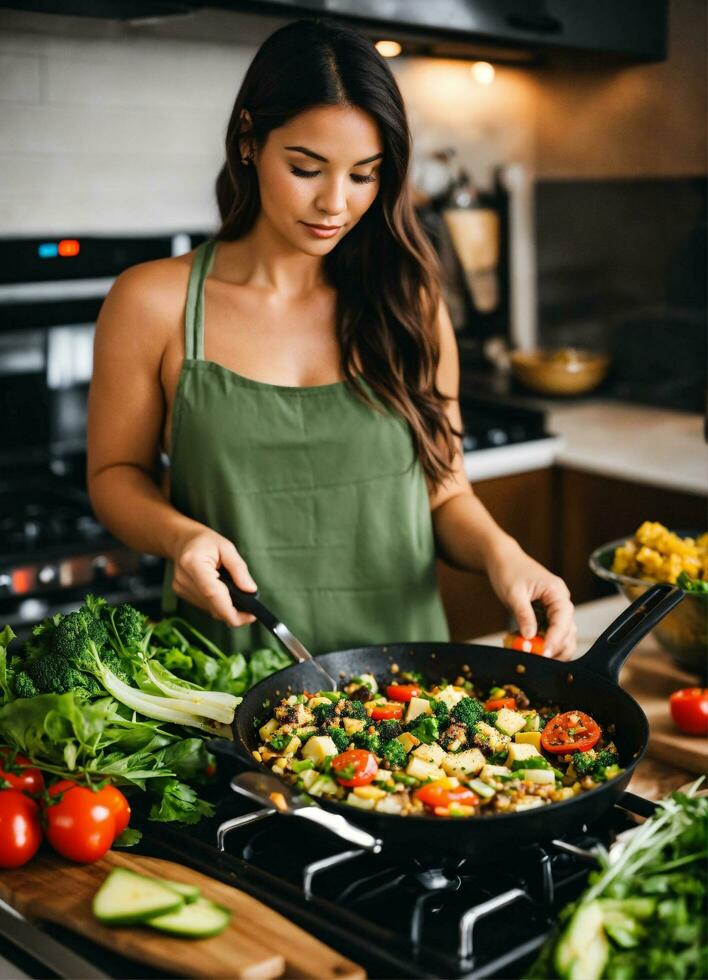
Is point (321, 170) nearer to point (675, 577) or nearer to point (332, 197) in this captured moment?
point (332, 197)

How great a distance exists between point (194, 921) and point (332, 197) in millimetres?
930

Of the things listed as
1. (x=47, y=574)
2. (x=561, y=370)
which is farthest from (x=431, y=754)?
(x=561, y=370)

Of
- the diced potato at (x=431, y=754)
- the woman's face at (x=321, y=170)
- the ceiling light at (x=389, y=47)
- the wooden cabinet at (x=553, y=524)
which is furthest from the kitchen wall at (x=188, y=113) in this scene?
the diced potato at (x=431, y=754)

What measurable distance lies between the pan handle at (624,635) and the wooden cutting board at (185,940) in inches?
19.5

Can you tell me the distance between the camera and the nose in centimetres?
153

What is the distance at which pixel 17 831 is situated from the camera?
1148 mm

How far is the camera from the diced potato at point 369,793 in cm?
112

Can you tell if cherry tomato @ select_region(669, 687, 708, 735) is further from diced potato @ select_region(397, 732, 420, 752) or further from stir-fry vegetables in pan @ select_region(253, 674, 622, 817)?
diced potato @ select_region(397, 732, 420, 752)

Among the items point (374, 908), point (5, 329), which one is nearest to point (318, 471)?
point (374, 908)

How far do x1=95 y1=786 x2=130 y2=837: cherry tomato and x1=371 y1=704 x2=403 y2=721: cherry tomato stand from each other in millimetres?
305

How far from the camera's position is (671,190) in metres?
A: 3.35

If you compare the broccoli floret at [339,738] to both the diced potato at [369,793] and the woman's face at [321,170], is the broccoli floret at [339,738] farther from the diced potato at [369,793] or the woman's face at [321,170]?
the woman's face at [321,170]

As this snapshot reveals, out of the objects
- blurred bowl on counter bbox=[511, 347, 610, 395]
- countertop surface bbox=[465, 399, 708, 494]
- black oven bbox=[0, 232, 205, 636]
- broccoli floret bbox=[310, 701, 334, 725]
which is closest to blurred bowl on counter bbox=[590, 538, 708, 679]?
broccoli floret bbox=[310, 701, 334, 725]

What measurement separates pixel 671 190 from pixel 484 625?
137 centimetres
